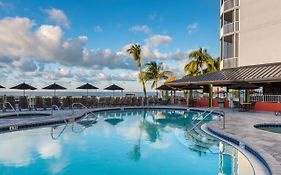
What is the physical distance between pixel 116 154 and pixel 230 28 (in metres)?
20.8

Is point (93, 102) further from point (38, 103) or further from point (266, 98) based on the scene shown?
point (266, 98)

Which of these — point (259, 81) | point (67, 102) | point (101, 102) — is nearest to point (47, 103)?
point (67, 102)

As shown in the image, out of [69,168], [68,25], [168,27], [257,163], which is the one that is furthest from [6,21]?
[257,163]

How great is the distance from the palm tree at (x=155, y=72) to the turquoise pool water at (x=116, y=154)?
973 inches

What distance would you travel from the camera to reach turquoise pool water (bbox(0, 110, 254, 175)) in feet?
22.2

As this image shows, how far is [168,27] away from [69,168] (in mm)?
24804

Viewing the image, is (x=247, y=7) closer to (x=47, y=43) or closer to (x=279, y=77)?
(x=279, y=77)

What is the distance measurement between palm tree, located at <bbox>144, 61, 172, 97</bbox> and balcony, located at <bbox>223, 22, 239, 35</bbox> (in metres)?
13.3

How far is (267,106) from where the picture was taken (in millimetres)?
20562

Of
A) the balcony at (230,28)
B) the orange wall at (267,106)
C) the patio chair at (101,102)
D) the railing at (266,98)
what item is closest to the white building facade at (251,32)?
the balcony at (230,28)

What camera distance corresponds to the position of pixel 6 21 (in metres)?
21.1

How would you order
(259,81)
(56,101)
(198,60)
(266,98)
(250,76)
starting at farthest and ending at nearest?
1. (198,60)
2. (56,101)
3. (266,98)
4. (250,76)
5. (259,81)

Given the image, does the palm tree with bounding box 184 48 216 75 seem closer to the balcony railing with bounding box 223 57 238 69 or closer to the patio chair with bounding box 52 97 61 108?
the balcony railing with bounding box 223 57 238 69

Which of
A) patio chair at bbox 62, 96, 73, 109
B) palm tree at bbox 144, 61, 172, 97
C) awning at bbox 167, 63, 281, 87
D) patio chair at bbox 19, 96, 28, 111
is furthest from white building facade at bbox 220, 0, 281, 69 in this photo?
patio chair at bbox 19, 96, 28, 111
